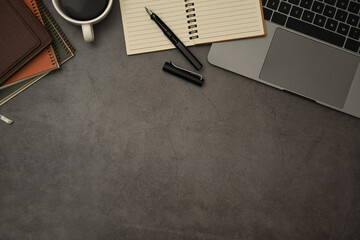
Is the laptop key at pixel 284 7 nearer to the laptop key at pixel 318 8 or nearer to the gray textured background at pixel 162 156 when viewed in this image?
the laptop key at pixel 318 8

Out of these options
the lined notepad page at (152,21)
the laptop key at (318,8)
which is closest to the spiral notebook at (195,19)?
the lined notepad page at (152,21)

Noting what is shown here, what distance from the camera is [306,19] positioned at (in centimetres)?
66

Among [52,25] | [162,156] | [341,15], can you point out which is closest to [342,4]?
[341,15]

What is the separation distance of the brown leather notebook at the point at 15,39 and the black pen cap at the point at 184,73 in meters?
0.27

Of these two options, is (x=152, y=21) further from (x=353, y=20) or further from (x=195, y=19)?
(x=353, y=20)

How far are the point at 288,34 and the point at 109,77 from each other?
0.41m

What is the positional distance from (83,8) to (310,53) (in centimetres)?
50

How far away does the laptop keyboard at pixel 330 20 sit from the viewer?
25.8 inches

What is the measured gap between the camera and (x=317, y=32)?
2.16 ft

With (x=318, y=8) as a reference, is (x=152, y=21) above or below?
below

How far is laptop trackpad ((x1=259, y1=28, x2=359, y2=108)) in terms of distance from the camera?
66 cm

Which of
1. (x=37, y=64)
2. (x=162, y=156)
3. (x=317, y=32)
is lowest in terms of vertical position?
(x=162, y=156)

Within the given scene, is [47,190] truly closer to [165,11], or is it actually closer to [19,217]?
[19,217]

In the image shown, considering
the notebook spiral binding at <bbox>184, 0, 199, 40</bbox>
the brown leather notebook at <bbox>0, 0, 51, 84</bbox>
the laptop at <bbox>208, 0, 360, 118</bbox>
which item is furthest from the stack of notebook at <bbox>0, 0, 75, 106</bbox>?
the laptop at <bbox>208, 0, 360, 118</bbox>
